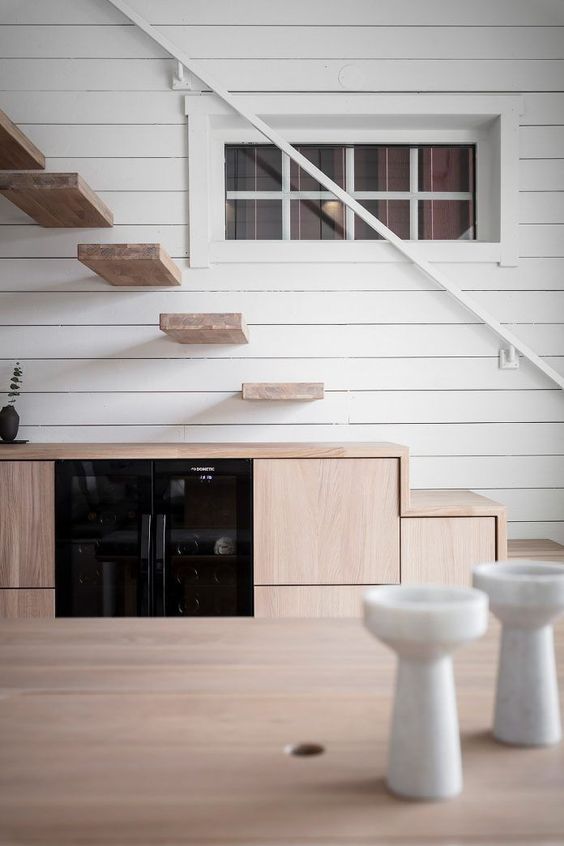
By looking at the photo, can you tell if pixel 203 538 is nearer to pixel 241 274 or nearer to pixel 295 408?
pixel 295 408

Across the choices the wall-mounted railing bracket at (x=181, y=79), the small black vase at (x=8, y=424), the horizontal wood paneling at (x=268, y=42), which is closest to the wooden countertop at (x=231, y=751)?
the small black vase at (x=8, y=424)

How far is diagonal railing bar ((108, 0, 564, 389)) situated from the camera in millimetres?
3160

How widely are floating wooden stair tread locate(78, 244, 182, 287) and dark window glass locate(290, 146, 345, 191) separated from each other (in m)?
0.69

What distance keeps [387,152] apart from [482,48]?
0.54 meters

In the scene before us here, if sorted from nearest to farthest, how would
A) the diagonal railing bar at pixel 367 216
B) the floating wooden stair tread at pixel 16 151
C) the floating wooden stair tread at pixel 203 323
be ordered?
1. the floating wooden stair tread at pixel 16 151
2. the floating wooden stair tread at pixel 203 323
3. the diagonal railing bar at pixel 367 216

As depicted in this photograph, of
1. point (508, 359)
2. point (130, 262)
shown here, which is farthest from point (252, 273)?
point (508, 359)

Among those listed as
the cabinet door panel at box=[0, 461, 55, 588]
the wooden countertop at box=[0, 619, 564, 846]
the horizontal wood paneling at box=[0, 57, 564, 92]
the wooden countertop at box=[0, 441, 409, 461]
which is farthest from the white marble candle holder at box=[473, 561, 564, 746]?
the horizontal wood paneling at box=[0, 57, 564, 92]

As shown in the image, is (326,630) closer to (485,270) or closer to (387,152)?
(485,270)

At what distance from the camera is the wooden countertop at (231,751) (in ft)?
2.13


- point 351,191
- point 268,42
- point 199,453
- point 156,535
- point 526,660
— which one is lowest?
point 156,535

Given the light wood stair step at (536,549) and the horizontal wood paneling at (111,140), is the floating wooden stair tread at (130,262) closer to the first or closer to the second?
the horizontal wood paneling at (111,140)

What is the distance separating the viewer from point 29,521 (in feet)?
8.70

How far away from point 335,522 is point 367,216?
1.30 meters

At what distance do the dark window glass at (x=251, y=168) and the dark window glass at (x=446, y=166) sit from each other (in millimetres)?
617
